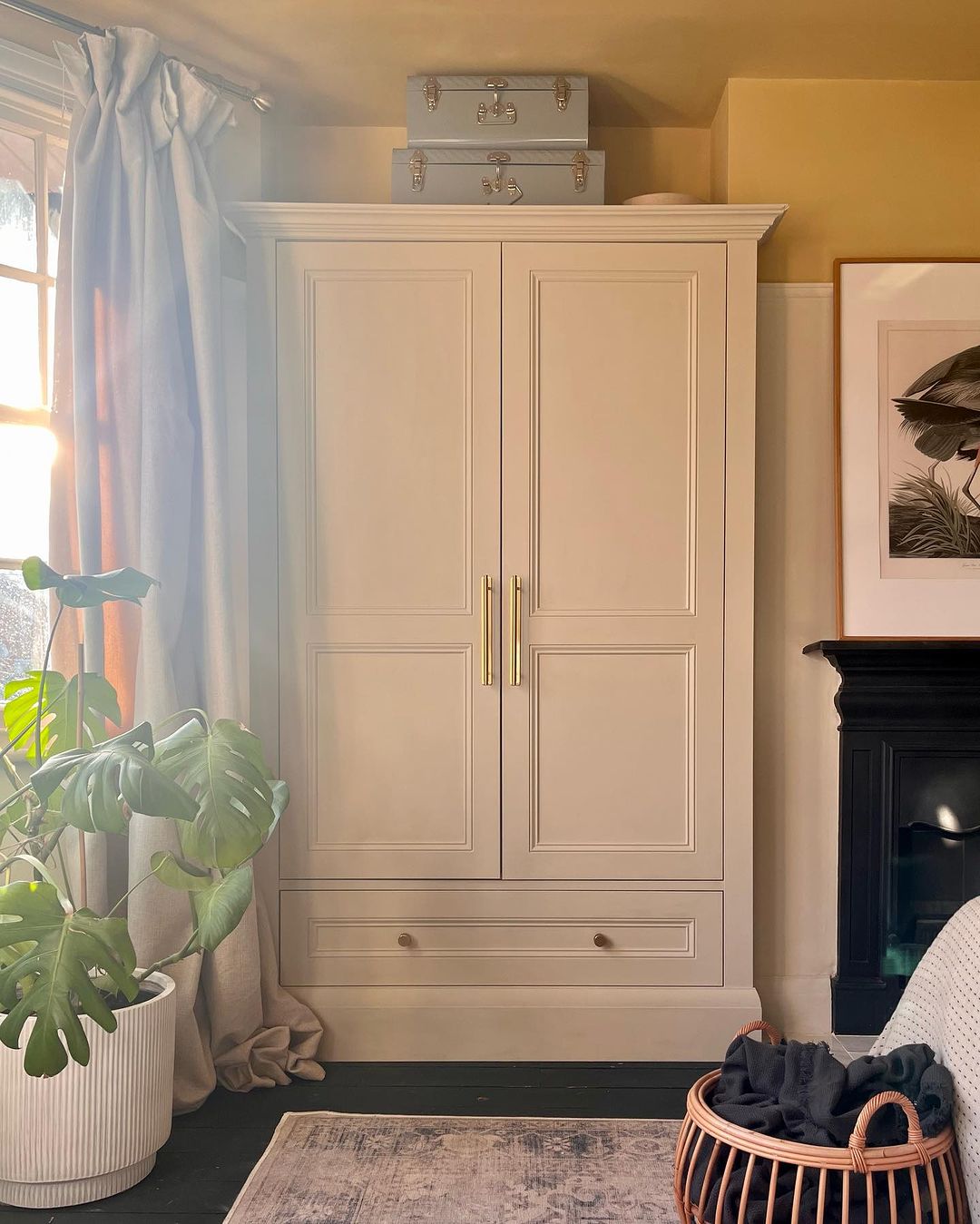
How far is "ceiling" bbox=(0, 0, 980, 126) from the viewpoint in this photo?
251 cm

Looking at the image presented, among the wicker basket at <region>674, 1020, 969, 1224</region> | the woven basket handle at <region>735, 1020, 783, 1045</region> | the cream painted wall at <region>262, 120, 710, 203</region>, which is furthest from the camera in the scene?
the cream painted wall at <region>262, 120, 710, 203</region>

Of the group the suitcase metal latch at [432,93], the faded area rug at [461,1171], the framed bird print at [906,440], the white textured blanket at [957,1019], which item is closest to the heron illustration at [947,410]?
the framed bird print at [906,440]

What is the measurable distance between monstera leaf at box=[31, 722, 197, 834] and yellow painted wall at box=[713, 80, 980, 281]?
2194 millimetres

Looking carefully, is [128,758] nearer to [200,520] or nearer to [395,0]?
[200,520]

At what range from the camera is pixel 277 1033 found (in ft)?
8.50

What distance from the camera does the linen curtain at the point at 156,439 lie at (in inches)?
95.0

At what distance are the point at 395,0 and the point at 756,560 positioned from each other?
67.6 inches

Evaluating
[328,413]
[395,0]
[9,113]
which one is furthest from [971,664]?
[9,113]

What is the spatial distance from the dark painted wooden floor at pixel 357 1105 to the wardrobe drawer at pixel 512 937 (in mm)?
215

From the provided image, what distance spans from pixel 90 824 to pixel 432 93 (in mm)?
2079

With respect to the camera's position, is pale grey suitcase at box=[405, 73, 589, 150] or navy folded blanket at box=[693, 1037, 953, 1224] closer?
navy folded blanket at box=[693, 1037, 953, 1224]

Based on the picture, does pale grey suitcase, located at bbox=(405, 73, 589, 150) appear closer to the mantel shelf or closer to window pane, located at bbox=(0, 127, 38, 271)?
window pane, located at bbox=(0, 127, 38, 271)

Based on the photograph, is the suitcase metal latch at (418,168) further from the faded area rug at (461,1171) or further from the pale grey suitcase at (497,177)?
the faded area rug at (461,1171)

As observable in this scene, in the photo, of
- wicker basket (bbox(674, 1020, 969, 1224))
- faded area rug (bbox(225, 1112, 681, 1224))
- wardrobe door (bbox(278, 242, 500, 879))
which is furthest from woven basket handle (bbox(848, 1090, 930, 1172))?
wardrobe door (bbox(278, 242, 500, 879))
